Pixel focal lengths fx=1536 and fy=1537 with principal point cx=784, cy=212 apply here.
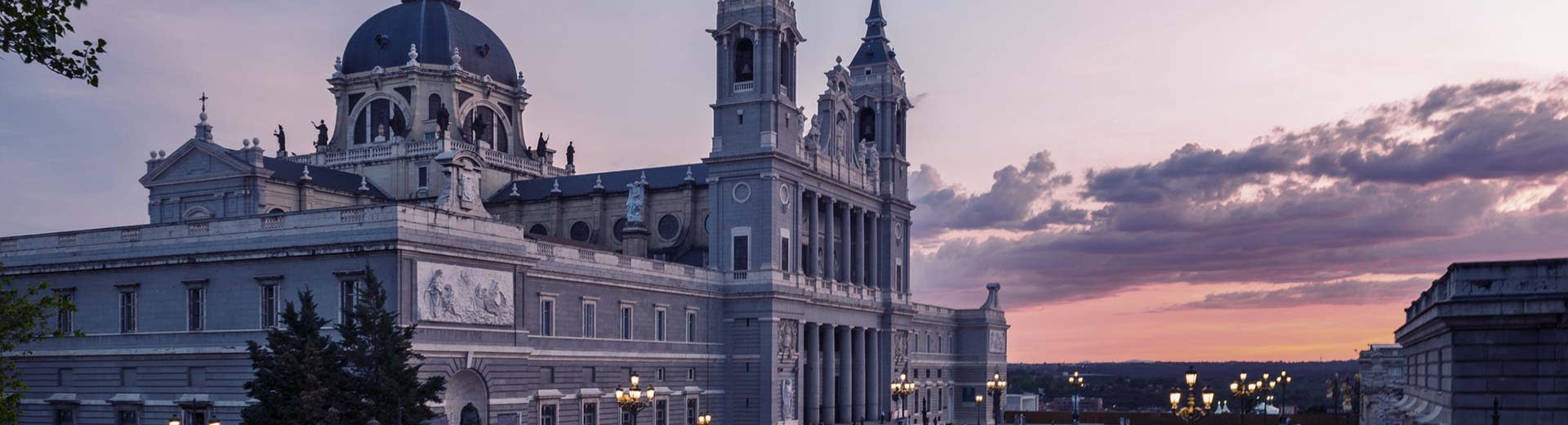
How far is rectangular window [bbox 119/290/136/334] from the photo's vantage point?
58.8 m

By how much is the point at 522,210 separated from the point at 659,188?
33.7ft

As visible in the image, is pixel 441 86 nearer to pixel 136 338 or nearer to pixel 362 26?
pixel 362 26

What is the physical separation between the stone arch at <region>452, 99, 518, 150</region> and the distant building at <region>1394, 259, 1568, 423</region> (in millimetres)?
74273

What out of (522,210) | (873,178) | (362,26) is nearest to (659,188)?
(522,210)

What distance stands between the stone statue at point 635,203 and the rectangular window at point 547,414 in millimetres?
25298

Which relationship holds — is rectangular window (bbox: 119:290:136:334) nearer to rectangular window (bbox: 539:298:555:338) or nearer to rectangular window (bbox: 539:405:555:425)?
rectangular window (bbox: 539:298:555:338)

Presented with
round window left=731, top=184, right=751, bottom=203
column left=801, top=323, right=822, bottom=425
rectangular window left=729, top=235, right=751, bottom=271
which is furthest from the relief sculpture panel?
column left=801, top=323, right=822, bottom=425

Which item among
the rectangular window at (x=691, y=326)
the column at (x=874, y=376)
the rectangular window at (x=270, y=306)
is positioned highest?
the rectangular window at (x=270, y=306)

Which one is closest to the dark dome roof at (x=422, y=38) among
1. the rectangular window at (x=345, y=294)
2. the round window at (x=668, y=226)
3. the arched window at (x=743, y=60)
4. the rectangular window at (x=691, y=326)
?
the round window at (x=668, y=226)

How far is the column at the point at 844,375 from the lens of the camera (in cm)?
9556

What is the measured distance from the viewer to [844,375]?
9544 cm

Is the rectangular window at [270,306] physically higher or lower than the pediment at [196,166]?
lower

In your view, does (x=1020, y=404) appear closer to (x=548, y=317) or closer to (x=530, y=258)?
(x=548, y=317)

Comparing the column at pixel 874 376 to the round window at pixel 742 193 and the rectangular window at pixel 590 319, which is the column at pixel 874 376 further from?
the rectangular window at pixel 590 319
